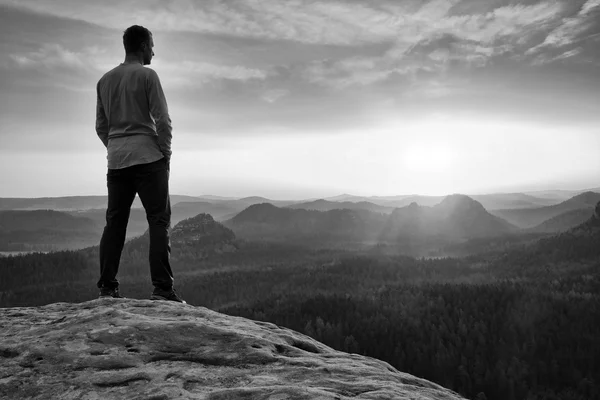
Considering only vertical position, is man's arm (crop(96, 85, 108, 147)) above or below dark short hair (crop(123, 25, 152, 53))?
below

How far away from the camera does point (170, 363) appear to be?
3.35m

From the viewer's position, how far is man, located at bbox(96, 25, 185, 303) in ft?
17.5

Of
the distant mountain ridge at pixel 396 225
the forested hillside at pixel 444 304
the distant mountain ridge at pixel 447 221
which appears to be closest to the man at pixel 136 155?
the forested hillside at pixel 444 304

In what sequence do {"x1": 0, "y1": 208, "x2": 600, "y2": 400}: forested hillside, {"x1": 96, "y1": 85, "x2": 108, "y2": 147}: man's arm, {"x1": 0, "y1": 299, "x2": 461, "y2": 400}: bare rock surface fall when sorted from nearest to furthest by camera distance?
{"x1": 0, "y1": 299, "x2": 461, "y2": 400}: bare rock surface → {"x1": 96, "y1": 85, "x2": 108, "y2": 147}: man's arm → {"x1": 0, "y1": 208, "x2": 600, "y2": 400}: forested hillside

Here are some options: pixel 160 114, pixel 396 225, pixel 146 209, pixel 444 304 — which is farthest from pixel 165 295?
pixel 396 225

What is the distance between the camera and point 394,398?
2842mm

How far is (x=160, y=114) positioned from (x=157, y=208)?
1.31 meters

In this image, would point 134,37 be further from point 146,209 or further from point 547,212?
point 547,212

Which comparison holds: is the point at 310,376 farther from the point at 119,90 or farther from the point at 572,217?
the point at 572,217

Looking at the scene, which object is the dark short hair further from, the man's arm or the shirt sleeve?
the man's arm

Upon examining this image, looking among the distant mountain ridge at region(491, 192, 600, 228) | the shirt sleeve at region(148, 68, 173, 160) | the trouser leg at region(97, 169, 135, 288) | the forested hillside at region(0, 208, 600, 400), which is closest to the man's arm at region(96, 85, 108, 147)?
the trouser leg at region(97, 169, 135, 288)

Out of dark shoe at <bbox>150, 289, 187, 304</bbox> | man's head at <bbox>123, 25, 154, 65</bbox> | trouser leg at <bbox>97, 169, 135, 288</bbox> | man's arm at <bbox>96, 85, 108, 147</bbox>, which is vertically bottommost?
dark shoe at <bbox>150, 289, 187, 304</bbox>

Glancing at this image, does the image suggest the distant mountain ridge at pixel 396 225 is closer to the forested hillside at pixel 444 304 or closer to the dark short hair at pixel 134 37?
the forested hillside at pixel 444 304

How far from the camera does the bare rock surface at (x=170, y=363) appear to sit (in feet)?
9.28
